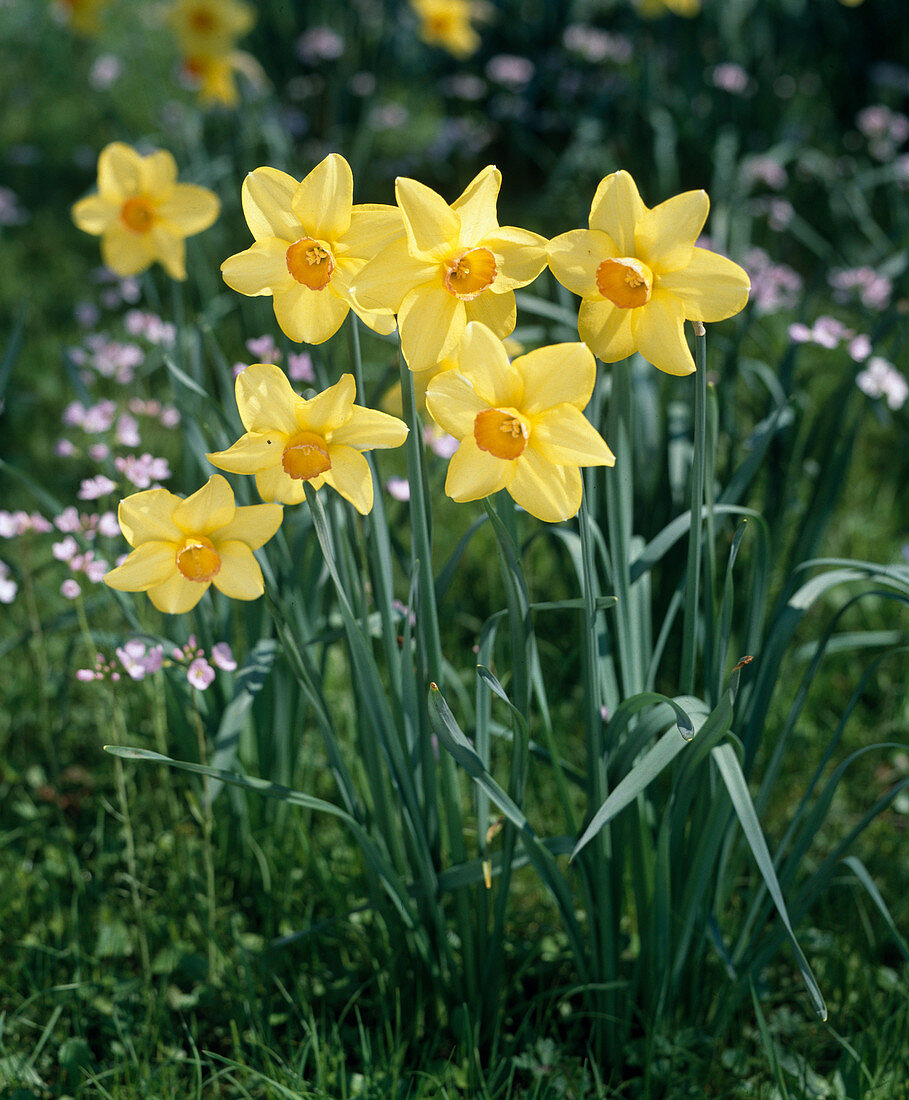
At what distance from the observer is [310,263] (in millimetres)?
1081

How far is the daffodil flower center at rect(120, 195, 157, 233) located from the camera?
1855 mm

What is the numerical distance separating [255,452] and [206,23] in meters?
3.34

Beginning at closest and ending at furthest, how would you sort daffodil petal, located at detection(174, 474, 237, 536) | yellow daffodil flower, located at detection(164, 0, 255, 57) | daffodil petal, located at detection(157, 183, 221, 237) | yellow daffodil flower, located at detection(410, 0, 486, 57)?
daffodil petal, located at detection(174, 474, 237, 536)
daffodil petal, located at detection(157, 183, 221, 237)
yellow daffodil flower, located at detection(164, 0, 255, 57)
yellow daffodil flower, located at detection(410, 0, 486, 57)

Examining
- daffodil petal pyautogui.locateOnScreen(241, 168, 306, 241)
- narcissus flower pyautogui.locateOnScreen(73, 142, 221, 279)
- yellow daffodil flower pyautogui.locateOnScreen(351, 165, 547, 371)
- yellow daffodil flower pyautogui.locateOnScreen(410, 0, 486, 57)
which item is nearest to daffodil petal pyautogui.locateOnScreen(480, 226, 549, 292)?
yellow daffodil flower pyautogui.locateOnScreen(351, 165, 547, 371)

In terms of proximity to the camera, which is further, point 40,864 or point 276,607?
point 40,864

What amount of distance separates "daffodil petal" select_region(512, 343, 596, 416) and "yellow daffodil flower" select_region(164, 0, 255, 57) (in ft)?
10.6

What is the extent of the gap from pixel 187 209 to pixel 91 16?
312cm

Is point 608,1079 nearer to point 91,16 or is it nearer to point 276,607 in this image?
point 276,607

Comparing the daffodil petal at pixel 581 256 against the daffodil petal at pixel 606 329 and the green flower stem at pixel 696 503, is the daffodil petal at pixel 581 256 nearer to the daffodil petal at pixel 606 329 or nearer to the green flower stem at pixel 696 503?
the daffodil petal at pixel 606 329

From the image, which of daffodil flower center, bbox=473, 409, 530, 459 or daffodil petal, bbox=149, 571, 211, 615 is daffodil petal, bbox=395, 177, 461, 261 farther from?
daffodil petal, bbox=149, 571, 211, 615

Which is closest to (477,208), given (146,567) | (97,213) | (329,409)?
(329,409)

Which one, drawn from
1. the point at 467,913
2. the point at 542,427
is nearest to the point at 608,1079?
the point at 467,913

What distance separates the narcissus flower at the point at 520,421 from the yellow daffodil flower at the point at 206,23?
3.23 metres

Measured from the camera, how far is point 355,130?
4680 mm
